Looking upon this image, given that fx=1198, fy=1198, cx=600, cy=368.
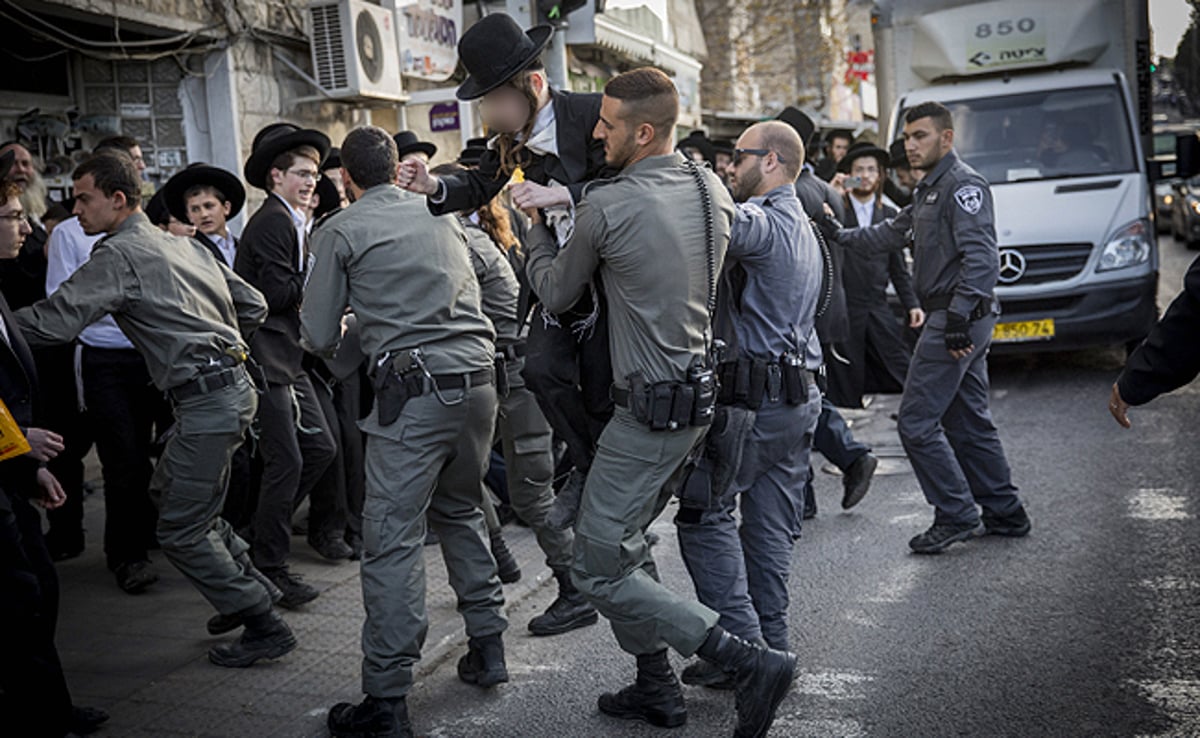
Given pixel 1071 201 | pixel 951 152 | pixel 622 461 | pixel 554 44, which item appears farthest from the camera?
pixel 1071 201

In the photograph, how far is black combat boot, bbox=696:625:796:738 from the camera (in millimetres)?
3811

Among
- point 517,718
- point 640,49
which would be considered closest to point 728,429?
point 517,718

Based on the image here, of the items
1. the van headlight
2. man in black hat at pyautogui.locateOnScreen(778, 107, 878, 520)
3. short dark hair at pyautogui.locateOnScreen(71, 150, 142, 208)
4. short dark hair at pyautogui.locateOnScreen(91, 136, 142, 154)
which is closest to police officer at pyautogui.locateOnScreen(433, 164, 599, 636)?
short dark hair at pyautogui.locateOnScreen(71, 150, 142, 208)

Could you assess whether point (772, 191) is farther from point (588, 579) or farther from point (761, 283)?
point (588, 579)

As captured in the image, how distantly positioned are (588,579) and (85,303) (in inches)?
86.2

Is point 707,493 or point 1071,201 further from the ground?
point 1071,201

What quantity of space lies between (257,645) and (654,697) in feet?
5.74

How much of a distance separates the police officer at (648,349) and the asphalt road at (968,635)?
503 millimetres

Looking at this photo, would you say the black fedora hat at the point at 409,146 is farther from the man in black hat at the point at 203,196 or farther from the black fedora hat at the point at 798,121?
the black fedora hat at the point at 798,121

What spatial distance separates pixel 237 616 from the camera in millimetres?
4883

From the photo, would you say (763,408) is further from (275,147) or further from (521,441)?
(275,147)

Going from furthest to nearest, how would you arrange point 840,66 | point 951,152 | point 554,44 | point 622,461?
point 840,66
point 554,44
point 951,152
point 622,461

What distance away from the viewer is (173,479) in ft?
15.6

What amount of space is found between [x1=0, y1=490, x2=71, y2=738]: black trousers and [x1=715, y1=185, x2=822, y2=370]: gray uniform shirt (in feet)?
7.90
